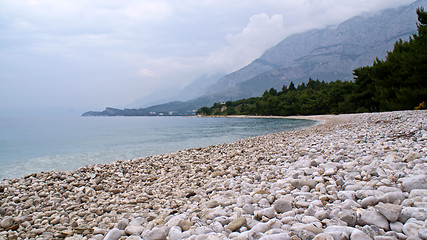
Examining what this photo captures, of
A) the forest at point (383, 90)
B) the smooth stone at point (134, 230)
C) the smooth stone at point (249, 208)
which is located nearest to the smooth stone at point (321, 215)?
the smooth stone at point (249, 208)

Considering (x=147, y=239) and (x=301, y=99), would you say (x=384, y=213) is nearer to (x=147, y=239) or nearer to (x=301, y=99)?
(x=147, y=239)

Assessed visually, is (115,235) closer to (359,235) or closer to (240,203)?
(240,203)

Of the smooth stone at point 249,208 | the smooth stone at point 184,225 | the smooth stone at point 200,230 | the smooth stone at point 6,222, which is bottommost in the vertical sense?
the smooth stone at point 6,222

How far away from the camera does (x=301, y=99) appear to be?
88938mm

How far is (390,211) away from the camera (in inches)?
92.7

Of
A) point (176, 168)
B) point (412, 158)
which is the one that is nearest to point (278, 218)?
point (412, 158)

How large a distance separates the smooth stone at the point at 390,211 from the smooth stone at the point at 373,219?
40 millimetres

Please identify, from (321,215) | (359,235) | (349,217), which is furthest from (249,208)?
(359,235)

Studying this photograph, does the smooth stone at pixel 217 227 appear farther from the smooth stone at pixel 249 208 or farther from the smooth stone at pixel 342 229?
the smooth stone at pixel 342 229

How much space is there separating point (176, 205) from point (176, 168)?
12.4ft

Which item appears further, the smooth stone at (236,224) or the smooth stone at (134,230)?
the smooth stone at (134,230)

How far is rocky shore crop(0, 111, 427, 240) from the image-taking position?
7.91 feet

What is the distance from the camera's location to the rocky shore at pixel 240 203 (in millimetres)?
2410

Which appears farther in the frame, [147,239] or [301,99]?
[301,99]
